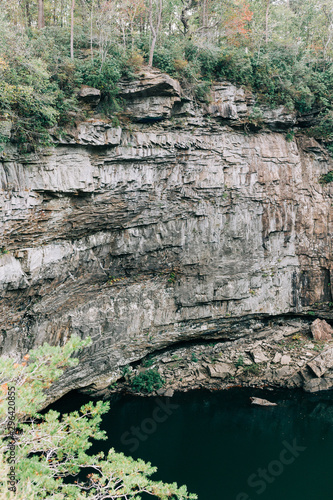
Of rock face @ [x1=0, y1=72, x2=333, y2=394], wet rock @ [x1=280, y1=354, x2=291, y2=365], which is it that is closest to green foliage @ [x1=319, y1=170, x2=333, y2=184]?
rock face @ [x1=0, y1=72, x2=333, y2=394]

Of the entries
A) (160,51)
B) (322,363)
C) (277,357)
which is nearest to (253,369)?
(277,357)

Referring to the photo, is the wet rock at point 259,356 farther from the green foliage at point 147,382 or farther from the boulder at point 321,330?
the green foliage at point 147,382

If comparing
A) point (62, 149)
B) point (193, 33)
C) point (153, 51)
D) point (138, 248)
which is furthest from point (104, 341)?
point (193, 33)

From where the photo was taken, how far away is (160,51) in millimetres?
12523

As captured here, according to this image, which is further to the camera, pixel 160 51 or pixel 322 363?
pixel 322 363

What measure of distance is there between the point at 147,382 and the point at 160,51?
1476 centimetres

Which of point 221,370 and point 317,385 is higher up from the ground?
point 221,370

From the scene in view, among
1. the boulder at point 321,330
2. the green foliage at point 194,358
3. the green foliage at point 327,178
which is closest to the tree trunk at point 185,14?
the green foliage at point 327,178

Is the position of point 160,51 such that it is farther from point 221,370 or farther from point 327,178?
point 221,370

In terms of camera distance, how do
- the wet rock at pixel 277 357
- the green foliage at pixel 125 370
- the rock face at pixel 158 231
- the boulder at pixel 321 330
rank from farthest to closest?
the boulder at pixel 321 330
the wet rock at pixel 277 357
the green foliage at pixel 125 370
the rock face at pixel 158 231

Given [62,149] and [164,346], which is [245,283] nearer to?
[164,346]

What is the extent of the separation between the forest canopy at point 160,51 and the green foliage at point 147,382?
36.5 feet

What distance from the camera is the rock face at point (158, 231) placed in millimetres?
10594

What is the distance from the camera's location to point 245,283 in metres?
15.6
